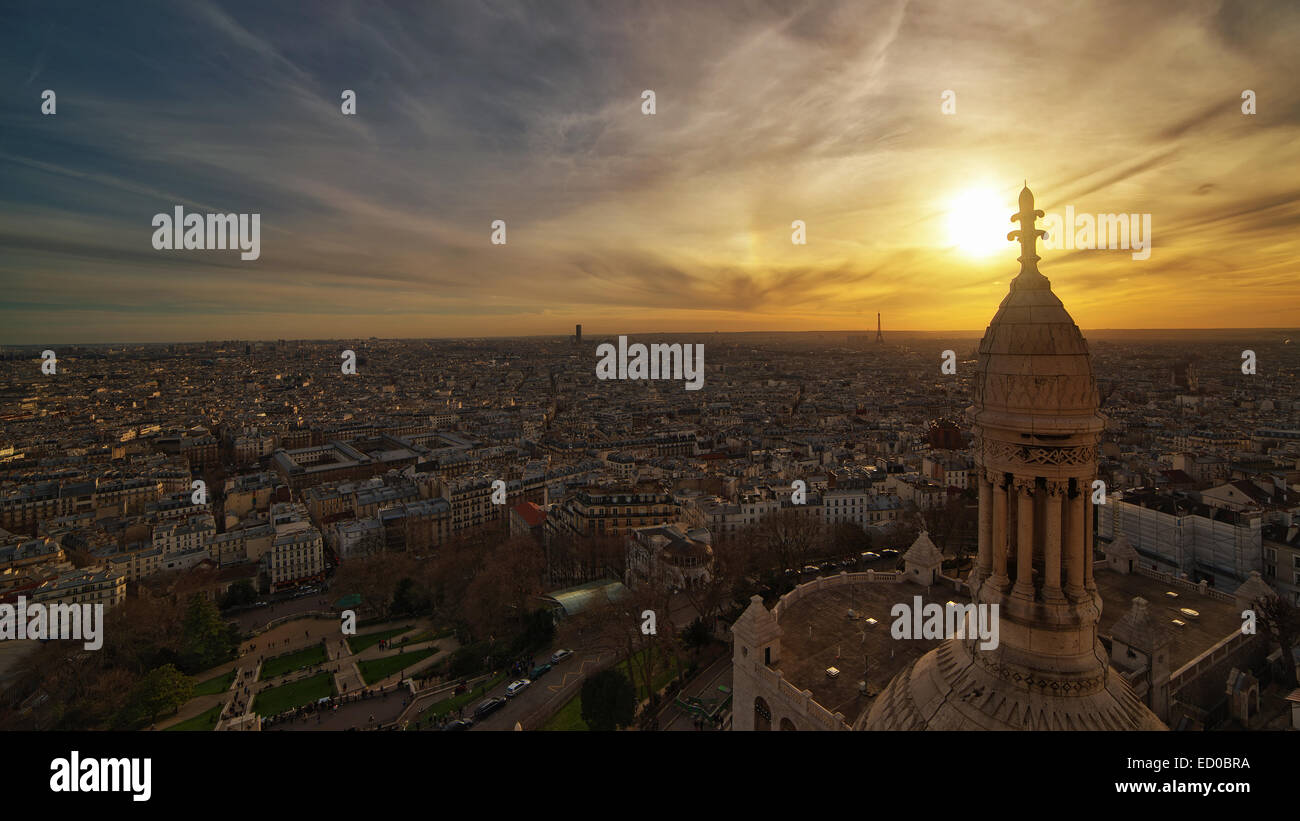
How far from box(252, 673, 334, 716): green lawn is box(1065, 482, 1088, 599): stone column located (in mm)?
25849

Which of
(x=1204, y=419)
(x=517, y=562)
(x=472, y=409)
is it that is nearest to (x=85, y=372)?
(x=472, y=409)

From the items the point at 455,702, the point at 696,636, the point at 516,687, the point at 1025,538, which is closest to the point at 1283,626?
the point at 696,636

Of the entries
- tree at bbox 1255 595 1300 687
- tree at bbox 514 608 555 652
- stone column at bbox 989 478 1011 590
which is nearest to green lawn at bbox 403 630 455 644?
tree at bbox 514 608 555 652

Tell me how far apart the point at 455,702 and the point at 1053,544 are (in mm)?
21873

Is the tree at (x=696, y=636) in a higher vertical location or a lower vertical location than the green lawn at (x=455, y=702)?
higher

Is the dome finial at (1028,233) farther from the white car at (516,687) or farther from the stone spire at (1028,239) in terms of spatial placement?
the white car at (516,687)

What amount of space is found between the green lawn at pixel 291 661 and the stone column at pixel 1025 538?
96.0ft

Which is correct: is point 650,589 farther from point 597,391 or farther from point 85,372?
point 85,372

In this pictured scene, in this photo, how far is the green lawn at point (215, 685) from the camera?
25719 mm

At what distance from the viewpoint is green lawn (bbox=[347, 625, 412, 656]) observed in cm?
2908

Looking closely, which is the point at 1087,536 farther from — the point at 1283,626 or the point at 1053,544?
the point at 1283,626

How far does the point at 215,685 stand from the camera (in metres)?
26.3

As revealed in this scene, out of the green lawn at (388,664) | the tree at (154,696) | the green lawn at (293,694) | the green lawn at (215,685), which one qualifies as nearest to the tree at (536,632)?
the green lawn at (388,664)
